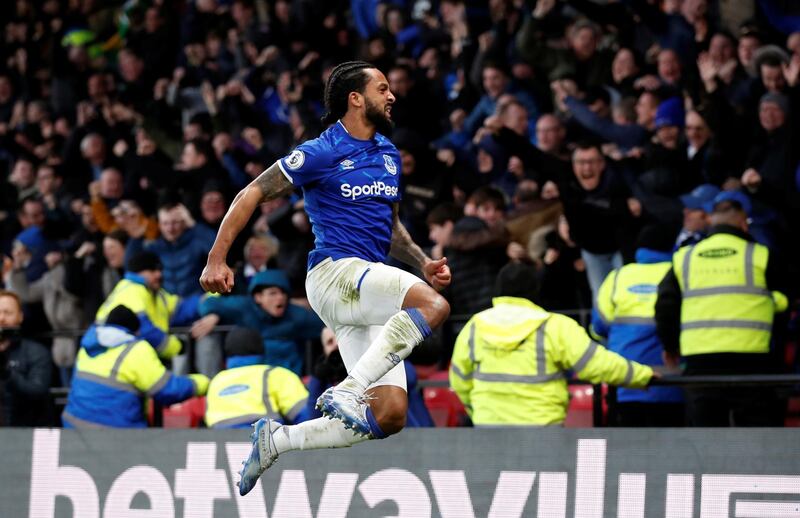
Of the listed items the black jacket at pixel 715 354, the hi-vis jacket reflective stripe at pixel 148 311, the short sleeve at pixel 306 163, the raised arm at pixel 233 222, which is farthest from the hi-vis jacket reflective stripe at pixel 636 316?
the hi-vis jacket reflective stripe at pixel 148 311

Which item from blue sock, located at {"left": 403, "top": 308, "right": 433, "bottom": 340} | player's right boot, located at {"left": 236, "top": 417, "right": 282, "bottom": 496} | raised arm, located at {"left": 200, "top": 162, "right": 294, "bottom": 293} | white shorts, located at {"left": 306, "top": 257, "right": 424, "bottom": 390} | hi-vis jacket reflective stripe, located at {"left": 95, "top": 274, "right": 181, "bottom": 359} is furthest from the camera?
hi-vis jacket reflective stripe, located at {"left": 95, "top": 274, "right": 181, "bottom": 359}

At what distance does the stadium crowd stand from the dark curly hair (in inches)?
120

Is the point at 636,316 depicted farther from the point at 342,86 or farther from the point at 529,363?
the point at 342,86

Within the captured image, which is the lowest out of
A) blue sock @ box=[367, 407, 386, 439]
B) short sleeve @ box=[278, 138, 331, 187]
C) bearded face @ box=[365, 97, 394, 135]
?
blue sock @ box=[367, 407, 386, 439]

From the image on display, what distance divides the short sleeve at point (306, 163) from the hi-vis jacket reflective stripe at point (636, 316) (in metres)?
3.04

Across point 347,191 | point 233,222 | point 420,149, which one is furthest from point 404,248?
point 420,149

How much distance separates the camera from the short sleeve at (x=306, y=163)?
6.41 m

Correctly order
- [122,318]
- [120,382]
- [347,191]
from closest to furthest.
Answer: [347,191] → [120,382] → [122,318]

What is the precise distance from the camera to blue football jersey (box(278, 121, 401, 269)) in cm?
653

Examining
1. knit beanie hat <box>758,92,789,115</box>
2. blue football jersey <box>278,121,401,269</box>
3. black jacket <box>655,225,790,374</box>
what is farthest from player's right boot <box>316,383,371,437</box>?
knit beanie hat <box>758,92,789,115</box>

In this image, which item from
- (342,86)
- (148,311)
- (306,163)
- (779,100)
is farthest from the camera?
(148,311)

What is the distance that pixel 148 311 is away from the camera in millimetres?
10828

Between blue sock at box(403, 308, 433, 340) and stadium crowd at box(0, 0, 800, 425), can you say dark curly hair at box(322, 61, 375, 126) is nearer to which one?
blue sock at box(403, 308, 433, 340)

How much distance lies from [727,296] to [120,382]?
4061 millimetres
